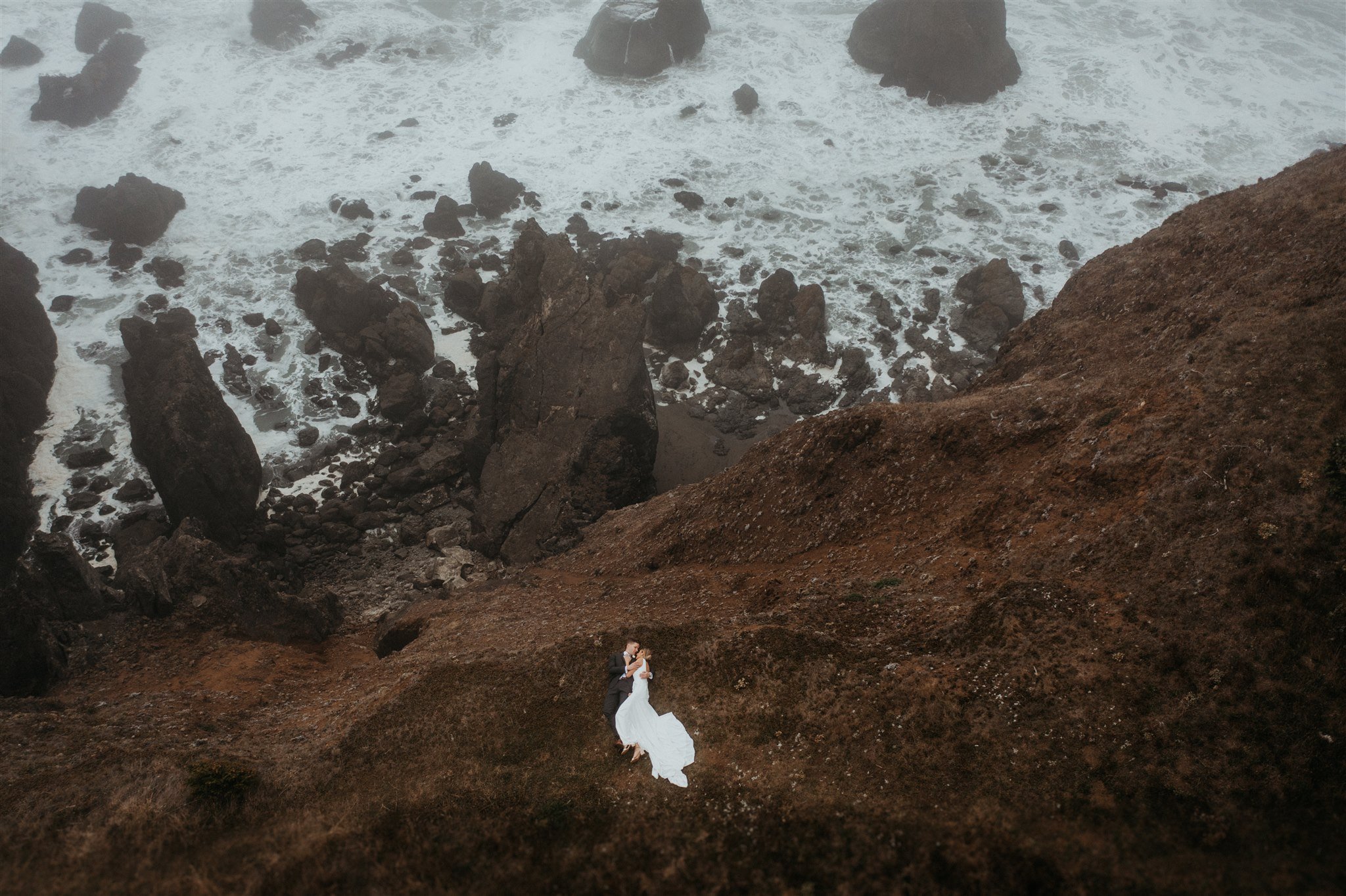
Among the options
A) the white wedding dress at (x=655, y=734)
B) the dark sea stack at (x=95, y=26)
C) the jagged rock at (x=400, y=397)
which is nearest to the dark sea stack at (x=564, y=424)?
the jagged rock at (x=400, y=397)

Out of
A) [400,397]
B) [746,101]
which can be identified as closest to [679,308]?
[400,397]

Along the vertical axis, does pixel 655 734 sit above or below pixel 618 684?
below

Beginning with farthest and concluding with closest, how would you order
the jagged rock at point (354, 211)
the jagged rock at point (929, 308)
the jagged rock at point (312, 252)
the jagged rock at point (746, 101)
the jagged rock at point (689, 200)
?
the jagged rock at point (746, 101), the jagged rock at point (689, 200), the jagged rock at point (354, 211), the jagged rock at point (312, 252), the jagged rock at point (929, 308)

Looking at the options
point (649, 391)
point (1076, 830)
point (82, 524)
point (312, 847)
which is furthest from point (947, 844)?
point (82, 524)

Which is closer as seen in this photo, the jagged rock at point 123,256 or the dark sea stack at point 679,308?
the dark sea stack at point 679,308

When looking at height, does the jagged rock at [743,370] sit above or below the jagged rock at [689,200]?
below

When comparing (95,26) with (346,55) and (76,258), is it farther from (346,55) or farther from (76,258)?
(76,258)

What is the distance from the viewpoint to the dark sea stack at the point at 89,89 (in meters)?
51.5

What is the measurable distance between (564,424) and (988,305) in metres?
27.5

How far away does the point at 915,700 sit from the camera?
14.7 m

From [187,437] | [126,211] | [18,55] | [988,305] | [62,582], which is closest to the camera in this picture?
[62,582]

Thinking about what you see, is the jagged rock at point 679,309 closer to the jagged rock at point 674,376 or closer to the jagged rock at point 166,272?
the jagged rock at point 674,376

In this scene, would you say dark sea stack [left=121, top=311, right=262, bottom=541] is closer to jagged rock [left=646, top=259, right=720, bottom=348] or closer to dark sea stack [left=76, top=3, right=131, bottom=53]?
jagged rock [left=646, top=259, right=720, bottom=348]

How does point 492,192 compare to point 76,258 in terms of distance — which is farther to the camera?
point 492,192
